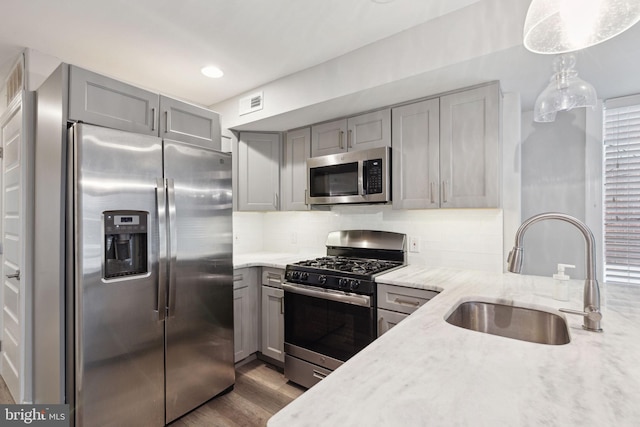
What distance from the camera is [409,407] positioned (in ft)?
2.07

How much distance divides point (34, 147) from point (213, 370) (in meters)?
1.92

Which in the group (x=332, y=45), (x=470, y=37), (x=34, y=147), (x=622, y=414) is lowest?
(x=622, y=414)

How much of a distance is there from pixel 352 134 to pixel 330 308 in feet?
4.78

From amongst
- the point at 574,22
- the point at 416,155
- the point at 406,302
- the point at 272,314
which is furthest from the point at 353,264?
the point at 574,22

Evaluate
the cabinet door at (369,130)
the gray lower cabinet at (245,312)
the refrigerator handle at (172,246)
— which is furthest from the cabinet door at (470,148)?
the refrigerator handle at (172,246)

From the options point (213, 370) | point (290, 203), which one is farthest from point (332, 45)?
point (213, 370)

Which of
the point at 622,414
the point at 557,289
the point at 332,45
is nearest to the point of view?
the point at 622,414

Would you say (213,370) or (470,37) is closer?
(470,37)

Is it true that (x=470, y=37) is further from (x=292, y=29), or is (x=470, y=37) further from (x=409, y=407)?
(x=409, y=407)

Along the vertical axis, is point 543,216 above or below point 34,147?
below

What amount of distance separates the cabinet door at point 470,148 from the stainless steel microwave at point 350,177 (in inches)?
17.4

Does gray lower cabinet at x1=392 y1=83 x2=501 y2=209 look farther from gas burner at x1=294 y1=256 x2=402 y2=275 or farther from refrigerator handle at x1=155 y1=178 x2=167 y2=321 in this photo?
refrigerator handle at x1=155 y1=178 x2=167 y2=321

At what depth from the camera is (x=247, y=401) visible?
2.22 metres

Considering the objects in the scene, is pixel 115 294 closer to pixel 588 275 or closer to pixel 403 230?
pixel 403 230
